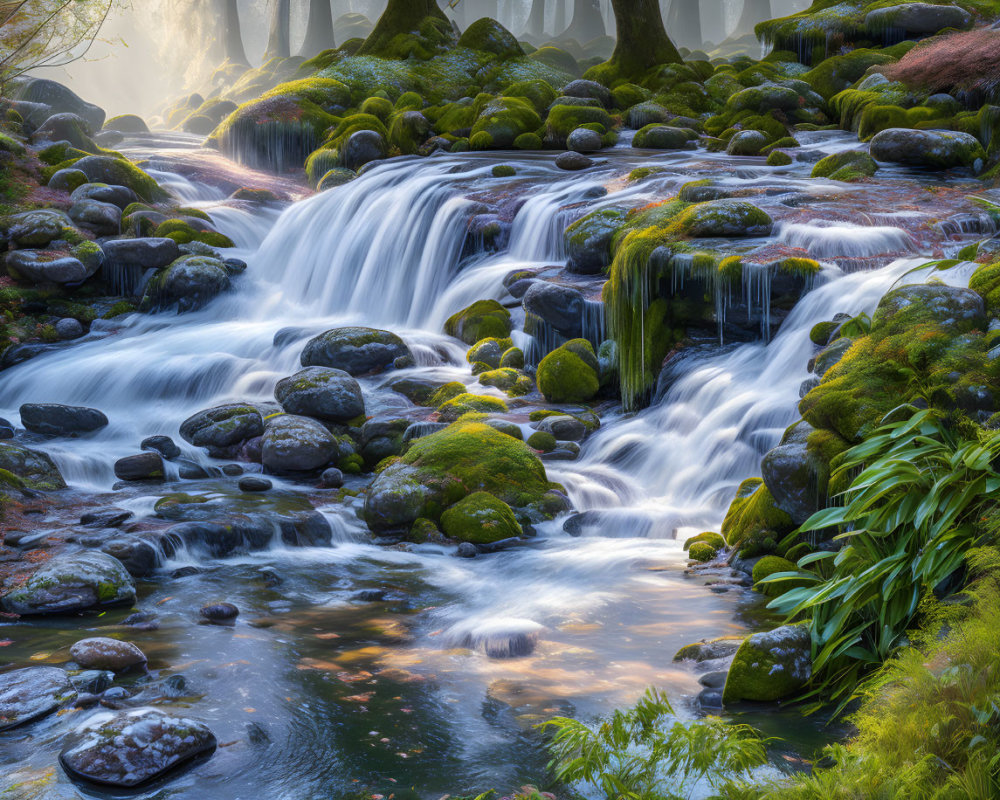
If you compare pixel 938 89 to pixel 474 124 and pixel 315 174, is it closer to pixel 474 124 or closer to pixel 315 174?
pixel 474 124

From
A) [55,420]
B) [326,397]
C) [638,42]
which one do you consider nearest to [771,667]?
[326,397]

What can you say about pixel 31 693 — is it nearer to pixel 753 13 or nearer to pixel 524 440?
pixel 524 440

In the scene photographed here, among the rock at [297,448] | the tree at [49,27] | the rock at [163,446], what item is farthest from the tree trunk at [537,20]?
the rock at [297,448]

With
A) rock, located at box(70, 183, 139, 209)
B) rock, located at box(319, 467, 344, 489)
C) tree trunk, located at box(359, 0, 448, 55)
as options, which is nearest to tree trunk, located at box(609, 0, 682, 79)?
tree trunk, located at box(359, 0, 448, 55)

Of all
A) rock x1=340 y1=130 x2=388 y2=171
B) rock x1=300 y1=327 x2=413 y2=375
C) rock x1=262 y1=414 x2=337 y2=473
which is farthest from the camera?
rock x1=340 y1=130 x2=388 y2=171

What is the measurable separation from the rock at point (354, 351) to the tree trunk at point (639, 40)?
1594 cm

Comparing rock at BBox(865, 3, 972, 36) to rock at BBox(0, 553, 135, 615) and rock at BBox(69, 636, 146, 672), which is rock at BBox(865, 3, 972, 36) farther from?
rock at BBox(69, 636, 146, 672)

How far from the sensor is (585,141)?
20141 mm

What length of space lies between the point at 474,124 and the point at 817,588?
64.6ft

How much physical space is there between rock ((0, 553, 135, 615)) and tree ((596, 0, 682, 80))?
2278cm

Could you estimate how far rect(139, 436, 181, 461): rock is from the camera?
1108 centimetres

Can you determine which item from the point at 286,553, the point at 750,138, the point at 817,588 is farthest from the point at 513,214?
the point at 817,588

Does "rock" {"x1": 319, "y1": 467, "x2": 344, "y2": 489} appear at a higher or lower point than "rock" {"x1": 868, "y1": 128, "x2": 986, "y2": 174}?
lower

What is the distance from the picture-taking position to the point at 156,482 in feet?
34.1
